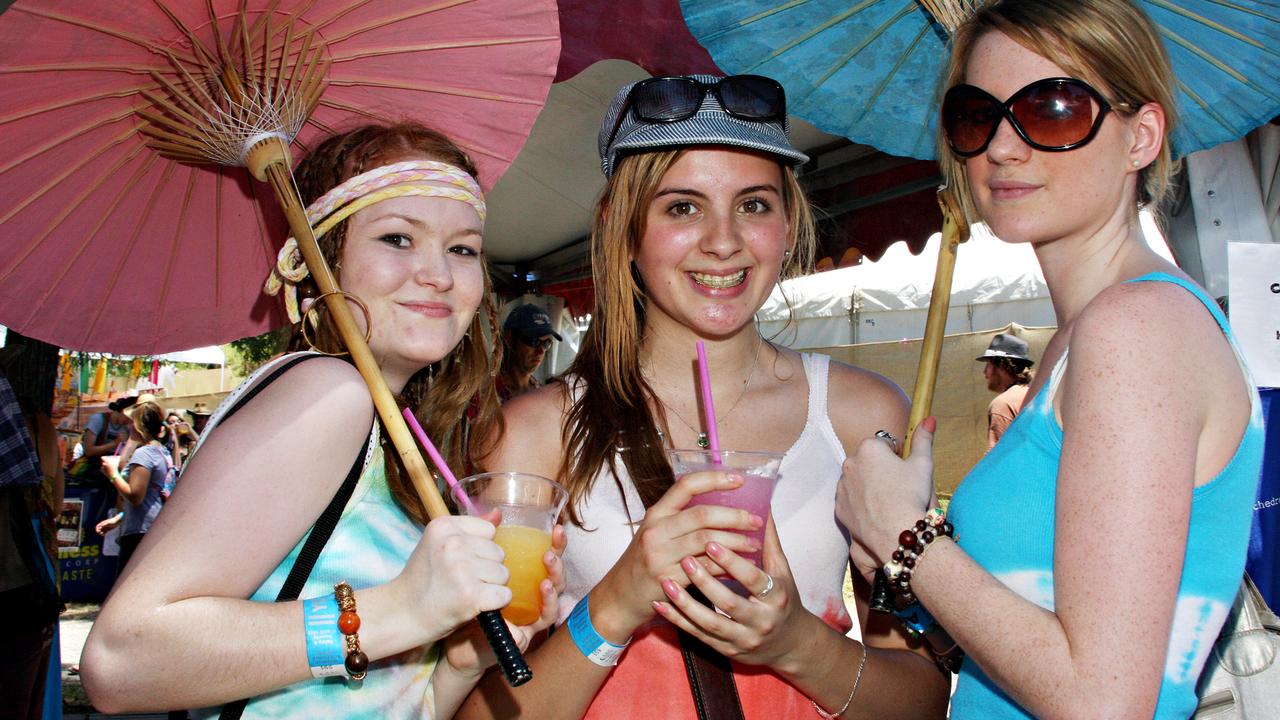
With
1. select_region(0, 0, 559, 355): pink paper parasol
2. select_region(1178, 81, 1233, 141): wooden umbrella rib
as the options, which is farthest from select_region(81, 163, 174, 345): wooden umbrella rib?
select_region(1178, 81, 1233, 141): wooden umbrella rib

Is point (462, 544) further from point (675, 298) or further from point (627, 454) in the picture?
point (675, 298)

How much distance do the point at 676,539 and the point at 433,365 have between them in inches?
41.7

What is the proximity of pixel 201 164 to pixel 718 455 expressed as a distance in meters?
1.59

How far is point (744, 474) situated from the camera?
171 cm

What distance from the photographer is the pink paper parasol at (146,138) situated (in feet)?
6.15

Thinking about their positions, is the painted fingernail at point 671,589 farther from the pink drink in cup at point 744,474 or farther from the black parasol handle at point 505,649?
the black parasol handle at point 505,649

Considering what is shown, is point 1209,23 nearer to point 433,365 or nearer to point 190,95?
point 433,365

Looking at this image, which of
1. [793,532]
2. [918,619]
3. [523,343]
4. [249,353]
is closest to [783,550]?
[793,532]

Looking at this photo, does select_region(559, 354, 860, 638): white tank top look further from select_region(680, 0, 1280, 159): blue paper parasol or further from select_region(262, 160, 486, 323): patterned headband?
select_region(680, 0, 1280, 159): blue paper parasol

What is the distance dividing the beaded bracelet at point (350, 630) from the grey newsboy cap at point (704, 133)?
138 cm

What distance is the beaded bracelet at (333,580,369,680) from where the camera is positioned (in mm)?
1487

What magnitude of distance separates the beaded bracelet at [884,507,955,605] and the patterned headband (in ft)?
4.19

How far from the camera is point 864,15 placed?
8.07 ft

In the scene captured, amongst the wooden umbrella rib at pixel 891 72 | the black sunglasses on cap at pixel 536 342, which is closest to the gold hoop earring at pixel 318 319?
the wooden umbrella rib at pixel 891 72
